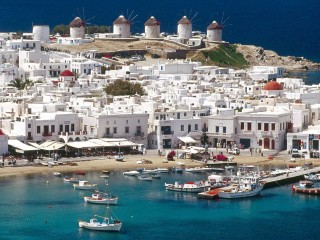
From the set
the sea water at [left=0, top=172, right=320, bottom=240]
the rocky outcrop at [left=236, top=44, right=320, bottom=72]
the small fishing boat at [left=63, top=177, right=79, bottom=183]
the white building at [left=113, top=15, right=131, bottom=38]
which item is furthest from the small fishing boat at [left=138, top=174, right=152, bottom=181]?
the rocky outcrop at [left=236, top=44, right=320, bottom=72]

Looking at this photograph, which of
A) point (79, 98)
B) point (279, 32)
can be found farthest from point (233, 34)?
point (79, 98)

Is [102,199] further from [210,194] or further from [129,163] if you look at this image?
[129,163]

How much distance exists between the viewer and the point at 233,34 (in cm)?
18988

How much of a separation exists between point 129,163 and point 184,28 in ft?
176

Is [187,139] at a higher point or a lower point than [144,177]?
higher

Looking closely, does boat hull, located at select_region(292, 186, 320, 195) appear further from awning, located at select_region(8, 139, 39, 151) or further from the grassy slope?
the grassy slope

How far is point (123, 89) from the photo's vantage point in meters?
94.2

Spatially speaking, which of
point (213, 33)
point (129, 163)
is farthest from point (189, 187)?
point (213, 33)

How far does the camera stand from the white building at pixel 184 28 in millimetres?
127938

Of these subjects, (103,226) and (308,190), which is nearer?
(103,226)

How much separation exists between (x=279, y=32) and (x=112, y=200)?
132800 mm

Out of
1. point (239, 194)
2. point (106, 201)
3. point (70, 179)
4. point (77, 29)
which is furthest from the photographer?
point (77, 29)

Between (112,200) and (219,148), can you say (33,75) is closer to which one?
(219,148)

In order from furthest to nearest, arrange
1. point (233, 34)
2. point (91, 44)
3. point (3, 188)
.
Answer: point (233, 34)
point (91, 44)
point (3, 188)
